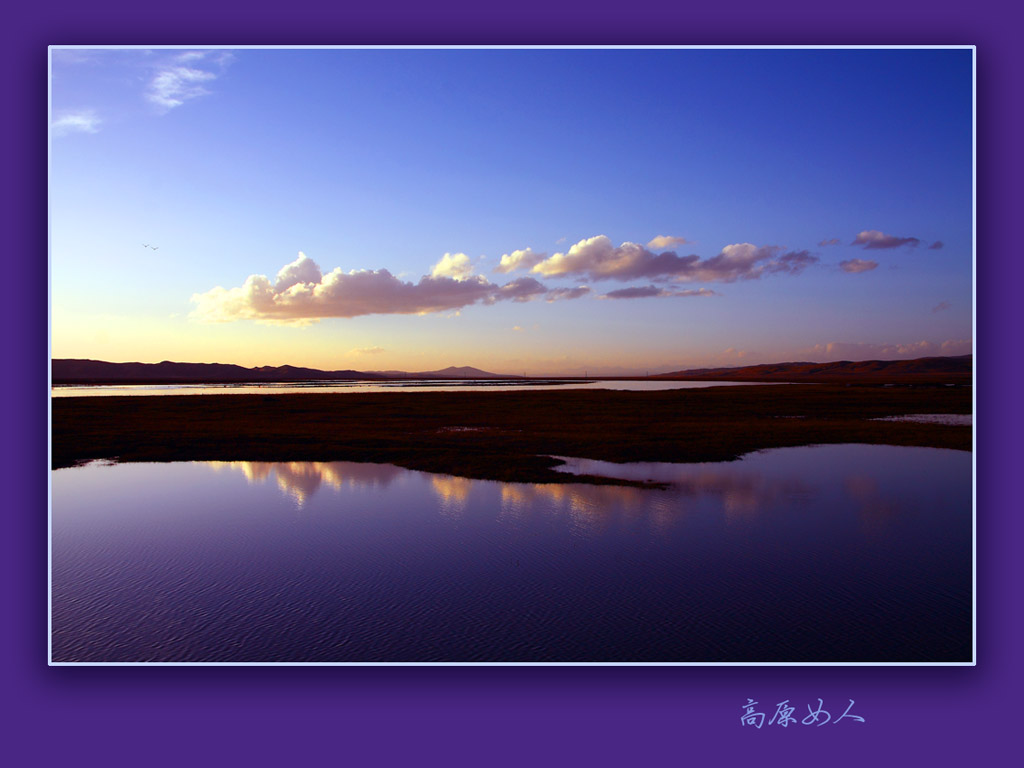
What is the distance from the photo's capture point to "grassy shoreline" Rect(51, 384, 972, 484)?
23125mm

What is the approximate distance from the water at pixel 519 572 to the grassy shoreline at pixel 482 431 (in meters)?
3.39

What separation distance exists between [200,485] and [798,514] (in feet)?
55.8

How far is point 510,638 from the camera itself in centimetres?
852

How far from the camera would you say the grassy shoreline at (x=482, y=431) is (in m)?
23.1

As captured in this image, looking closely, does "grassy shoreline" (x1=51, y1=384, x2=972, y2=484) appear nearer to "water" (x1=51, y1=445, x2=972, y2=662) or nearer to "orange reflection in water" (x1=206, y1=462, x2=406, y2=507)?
"orange reflection in water" (x1=206, y1=462, x2=406, y2=507)

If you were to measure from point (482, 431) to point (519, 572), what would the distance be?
66.9 feet

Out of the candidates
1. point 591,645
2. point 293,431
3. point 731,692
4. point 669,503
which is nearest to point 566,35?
point 591,645

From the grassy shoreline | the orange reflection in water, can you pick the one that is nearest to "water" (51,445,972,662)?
the orange reflection in water

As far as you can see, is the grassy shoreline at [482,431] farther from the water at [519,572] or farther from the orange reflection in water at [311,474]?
the water at [519,572]

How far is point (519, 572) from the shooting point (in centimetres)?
1068

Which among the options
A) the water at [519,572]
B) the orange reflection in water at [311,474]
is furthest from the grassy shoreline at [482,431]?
the water at [519,572]

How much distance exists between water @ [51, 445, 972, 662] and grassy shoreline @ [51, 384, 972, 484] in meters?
3.39

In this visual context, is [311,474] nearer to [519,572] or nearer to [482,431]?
[519,572]

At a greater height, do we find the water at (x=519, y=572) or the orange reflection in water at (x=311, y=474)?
the orange reflection in water at (x=311, y=474)
